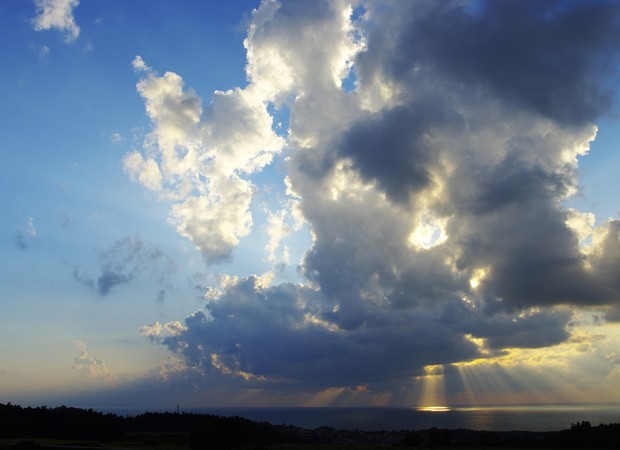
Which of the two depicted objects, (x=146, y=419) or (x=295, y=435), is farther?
(x=146, y=419)

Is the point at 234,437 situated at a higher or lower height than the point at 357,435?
higher

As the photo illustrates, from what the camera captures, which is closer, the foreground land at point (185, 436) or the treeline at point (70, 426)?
the foreground land at point (185, 436)

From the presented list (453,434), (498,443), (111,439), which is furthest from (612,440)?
(111,439)

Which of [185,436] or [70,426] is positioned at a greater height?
[70,426]

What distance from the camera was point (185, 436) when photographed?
109 metres

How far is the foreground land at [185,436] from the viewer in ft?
255

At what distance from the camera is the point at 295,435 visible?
4651 inches

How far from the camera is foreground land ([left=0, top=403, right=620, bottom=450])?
77.9 m

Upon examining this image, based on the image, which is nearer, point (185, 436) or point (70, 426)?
point (70, 426)

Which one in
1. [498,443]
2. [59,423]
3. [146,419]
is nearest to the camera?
[498,443]

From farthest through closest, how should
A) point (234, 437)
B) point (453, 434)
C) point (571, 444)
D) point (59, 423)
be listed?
point (453, 434), point (59, 423), point (571, 444), point (234, 437)

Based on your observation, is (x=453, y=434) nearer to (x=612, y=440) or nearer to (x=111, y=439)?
(x=612, y=440)

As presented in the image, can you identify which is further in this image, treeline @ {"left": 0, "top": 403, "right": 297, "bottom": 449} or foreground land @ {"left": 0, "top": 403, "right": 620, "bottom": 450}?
treeline @ {"left": 0, "top": 403, "right": 297, "bottom": 449}

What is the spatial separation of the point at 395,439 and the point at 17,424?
86.3m
